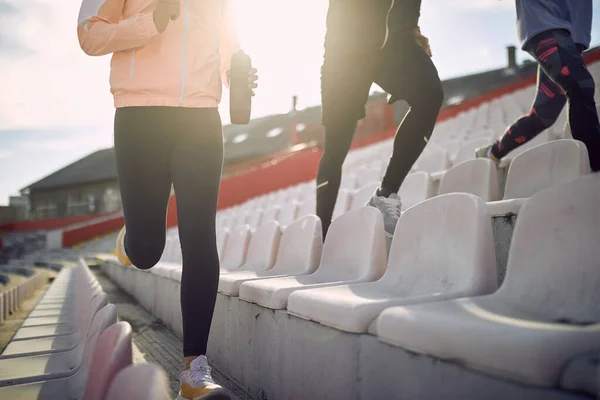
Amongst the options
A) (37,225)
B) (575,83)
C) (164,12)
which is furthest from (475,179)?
(37,225)

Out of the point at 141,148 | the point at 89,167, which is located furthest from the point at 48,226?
the point at 141,148

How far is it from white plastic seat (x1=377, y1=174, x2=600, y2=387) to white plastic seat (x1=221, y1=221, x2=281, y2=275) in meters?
1.30

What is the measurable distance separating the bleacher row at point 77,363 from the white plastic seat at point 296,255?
0.40m

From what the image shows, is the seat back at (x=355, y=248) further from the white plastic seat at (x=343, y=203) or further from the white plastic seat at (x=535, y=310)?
the white plastic seat at (x=343, y=203)

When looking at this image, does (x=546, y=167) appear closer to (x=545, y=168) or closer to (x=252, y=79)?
(x=545, y=168)

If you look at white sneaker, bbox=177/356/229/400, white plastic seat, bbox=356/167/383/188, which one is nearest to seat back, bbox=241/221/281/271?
white sneaker, bbox=177/356/229/400

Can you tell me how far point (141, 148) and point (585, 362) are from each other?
1.06m

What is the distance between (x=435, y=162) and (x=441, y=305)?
2.52 m

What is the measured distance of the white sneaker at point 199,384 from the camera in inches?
39.9

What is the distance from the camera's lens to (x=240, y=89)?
→ 4.44ft

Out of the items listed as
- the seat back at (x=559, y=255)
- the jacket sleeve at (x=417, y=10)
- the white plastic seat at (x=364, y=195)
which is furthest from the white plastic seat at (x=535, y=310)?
the white plastic seat at (x=364, y=195)

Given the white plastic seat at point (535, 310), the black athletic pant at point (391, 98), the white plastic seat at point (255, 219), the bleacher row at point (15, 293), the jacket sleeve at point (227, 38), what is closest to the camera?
the white plastic seat at point (535, 310)

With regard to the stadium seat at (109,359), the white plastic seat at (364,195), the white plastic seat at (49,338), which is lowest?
the white plastic seat at (49,338)

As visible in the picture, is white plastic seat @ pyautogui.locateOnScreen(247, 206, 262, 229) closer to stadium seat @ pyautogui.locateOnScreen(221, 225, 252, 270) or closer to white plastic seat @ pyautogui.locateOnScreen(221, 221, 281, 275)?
stadium seat @ pyautogui.locateOnScreen(221, 225, 252, 270)
